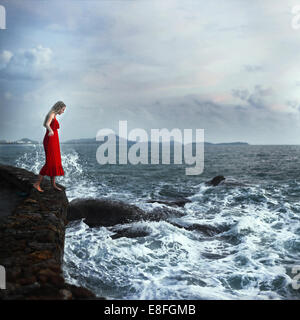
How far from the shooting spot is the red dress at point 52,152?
20.9ft

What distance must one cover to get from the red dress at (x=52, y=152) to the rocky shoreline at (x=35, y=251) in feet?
2.58

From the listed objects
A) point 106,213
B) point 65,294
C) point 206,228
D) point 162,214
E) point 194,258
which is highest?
point 65,294

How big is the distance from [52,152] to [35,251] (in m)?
2.85

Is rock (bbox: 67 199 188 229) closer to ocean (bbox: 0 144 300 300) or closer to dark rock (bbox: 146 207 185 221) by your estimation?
dark rock (bbox: 146 207 185 221)

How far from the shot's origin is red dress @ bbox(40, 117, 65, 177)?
638 cm

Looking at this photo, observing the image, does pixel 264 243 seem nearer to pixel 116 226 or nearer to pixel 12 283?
pixel 116 226

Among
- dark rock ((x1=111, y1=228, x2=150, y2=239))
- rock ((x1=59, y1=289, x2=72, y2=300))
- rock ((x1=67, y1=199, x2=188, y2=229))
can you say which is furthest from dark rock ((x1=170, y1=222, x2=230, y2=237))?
rock ((x1=59, y1=289, x2=72, y2=300))

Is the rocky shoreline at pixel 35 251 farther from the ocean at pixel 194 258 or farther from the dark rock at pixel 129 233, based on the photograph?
the dark rock at pixel 129 233

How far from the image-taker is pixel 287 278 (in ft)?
20.9

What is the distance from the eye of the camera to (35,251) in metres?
4.19

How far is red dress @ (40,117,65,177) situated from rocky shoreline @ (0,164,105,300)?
786 mm

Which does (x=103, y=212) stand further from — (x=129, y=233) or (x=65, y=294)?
(x=65, y=294)

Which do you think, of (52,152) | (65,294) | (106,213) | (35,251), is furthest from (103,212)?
(65,294)
